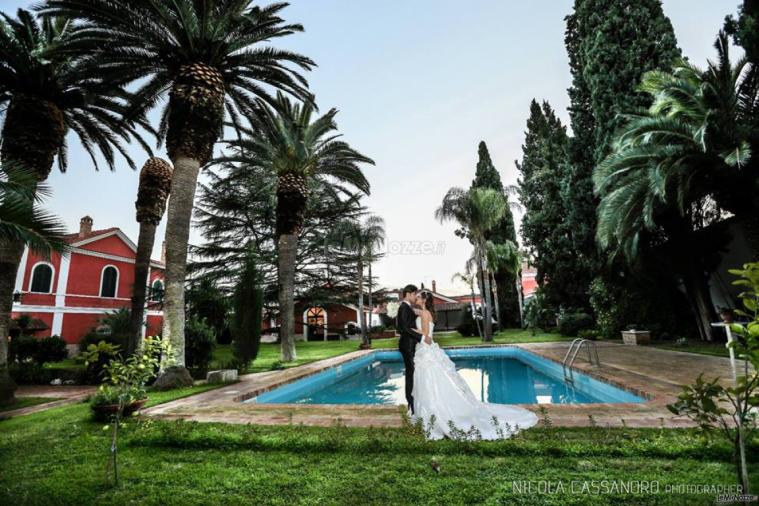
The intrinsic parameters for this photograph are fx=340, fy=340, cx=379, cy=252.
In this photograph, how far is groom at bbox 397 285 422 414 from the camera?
547 cm

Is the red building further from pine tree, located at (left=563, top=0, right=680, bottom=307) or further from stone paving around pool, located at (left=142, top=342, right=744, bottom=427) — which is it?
pine tree, located at (left=563, top=0, right=680, bottom=307)

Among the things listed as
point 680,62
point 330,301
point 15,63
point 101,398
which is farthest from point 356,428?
point 330,301

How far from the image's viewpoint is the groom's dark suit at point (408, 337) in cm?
546

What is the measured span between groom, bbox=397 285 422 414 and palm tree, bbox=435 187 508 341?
1609cm

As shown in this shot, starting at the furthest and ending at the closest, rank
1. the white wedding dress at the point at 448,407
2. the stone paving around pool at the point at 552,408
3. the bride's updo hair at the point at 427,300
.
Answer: the bride's updo hair at the point at 427,300, the stone paving around pool at the point at 552,408, the white wedding dress at the point at 448,407

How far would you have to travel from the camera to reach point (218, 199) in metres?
28.2

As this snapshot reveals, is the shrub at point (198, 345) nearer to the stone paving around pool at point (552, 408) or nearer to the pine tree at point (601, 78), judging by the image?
the stone paving around pool at point (552, 408)

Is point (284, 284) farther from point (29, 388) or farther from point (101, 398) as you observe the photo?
point (101, 398)

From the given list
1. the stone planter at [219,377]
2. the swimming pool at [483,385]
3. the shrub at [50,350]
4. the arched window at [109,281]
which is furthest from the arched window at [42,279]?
the swimming pool at [483,385]

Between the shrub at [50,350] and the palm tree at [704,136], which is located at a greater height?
the palm tree at [704,136]

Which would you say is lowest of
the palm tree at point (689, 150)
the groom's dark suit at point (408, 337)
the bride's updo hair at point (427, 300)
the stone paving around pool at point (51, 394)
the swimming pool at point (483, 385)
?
the swimming pool at point (483, 385)

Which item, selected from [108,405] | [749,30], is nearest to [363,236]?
[108,405]

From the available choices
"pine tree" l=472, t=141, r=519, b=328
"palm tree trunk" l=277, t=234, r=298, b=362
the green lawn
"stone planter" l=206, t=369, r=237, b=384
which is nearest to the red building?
the green lawn

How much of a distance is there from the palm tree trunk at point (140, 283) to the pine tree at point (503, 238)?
25.7 metres
